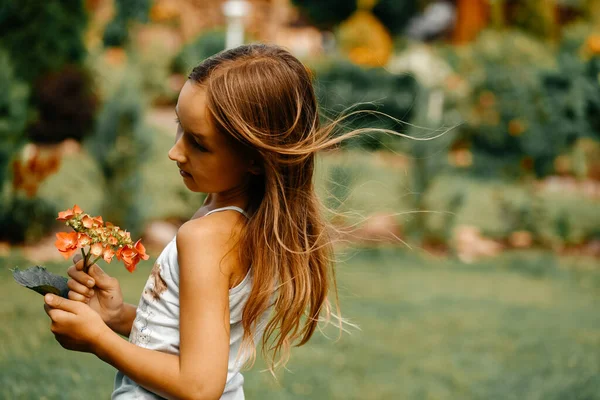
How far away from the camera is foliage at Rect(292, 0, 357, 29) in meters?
22.2

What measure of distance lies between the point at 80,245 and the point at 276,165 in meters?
0.48

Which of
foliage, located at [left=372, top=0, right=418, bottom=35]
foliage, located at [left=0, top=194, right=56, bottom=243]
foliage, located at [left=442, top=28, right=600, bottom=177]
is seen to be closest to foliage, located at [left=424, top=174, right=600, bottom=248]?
foliage, located at [left=442, top=28, right=600, bottom=177]

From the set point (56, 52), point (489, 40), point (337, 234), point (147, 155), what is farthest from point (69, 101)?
point (337, 234)

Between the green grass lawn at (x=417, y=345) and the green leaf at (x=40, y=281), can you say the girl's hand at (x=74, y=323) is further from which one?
the green grass lawn at (x=417, y=345)

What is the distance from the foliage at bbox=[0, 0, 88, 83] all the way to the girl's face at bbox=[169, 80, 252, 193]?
7020 millimetres

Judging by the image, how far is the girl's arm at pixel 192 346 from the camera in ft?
5.01

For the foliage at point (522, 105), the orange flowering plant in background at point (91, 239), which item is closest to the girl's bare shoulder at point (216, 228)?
the orange flowering plant in background at point (91, 239)

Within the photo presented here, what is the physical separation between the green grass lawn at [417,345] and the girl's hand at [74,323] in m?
1.64

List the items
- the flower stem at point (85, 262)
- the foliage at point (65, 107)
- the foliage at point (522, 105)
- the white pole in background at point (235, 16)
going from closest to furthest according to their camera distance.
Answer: the flower stem at point (85, 262)
the white pole in background at point (235, 16)
the foliage at point (522, 105)
the foliage at point (65, 107)

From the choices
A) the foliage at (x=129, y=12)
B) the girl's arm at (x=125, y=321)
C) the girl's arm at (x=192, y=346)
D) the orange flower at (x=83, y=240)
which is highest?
the foliage at (x=129, y=12)

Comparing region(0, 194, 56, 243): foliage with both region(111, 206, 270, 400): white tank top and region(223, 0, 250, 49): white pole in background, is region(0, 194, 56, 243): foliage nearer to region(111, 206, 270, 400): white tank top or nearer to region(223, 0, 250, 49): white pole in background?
region(223, 0, 250, 49): white pole in background

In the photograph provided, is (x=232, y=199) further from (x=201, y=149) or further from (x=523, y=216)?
(x=523, y=216)

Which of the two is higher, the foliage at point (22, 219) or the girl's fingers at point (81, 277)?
the girl's fingers at point (81, 277)

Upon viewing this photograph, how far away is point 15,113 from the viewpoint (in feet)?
20.7
